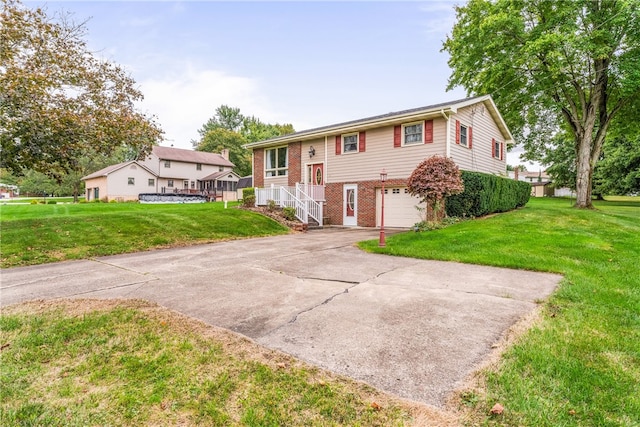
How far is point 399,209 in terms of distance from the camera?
1413cm

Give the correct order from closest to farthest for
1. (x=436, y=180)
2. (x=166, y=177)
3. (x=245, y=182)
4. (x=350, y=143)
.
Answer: (x=436, y=180), (x=350, y=143), (x=166, y=177), (x=245, y=182)

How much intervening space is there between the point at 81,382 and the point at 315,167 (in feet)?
49.5

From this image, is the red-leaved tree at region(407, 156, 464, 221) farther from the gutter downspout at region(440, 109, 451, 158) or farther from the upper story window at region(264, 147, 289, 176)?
the upper story window at region(264, 147, 289, 176)

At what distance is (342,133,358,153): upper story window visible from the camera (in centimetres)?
1528

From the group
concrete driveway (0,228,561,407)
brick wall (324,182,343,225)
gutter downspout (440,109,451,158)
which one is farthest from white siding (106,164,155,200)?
gutter downspout (440,109,451,158)

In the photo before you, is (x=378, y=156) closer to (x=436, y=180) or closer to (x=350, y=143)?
(x=350, y=143)

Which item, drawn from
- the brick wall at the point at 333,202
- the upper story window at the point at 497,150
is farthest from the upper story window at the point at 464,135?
the brick wall at the point at 333,202

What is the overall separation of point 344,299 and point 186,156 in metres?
40.4

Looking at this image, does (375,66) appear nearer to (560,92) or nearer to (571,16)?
(571,16)

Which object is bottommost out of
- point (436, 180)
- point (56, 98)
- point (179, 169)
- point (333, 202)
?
point (333, 202)

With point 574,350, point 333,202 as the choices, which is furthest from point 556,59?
point 574,350

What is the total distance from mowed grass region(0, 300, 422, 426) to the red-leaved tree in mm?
9062

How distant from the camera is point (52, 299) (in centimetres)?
435

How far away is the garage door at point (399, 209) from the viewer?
13711 mm
